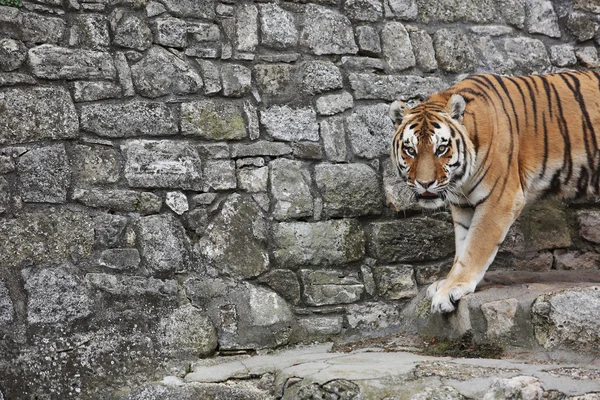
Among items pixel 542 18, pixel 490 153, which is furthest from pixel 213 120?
pixel 542 18

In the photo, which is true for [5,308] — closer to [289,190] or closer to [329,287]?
[289,190]

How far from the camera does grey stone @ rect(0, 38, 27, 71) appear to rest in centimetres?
478

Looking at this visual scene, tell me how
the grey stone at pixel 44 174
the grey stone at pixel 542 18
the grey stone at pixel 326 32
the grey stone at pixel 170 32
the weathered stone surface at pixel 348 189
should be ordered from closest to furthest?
the grey stone at pixel 44 174 → the grey stone at pixel 170 32 → the weathered stone surface at pixel 348 189 → the grey stone at pixel 326 32 → the grey stone at pixel 542 18

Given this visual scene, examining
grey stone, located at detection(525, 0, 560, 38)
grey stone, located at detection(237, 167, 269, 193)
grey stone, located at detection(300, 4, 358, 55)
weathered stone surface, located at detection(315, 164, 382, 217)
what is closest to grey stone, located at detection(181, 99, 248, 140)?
grey stone, located at detection(237, 167, 269, 193)

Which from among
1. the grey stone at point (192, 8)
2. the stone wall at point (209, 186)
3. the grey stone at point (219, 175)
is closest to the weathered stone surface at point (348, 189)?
the stone wall at point (209, 186)

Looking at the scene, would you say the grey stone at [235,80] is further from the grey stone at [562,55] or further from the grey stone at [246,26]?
the grey stone at [562,55]

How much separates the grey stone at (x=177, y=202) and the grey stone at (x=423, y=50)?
2095mm

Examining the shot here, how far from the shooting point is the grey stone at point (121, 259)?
4.92 metres

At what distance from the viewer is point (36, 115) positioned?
483 centimetres

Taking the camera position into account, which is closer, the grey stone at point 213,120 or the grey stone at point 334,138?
the grey stone at point 213,120

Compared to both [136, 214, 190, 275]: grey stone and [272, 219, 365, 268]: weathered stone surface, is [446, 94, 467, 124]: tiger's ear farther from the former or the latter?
[136, 214, 190, 275]: grey stone

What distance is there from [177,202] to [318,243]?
100 centimetres

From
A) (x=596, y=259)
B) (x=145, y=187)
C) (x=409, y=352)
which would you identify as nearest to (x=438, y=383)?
(x=409, y=352)

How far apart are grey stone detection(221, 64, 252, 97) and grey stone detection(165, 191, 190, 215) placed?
0.76 m
